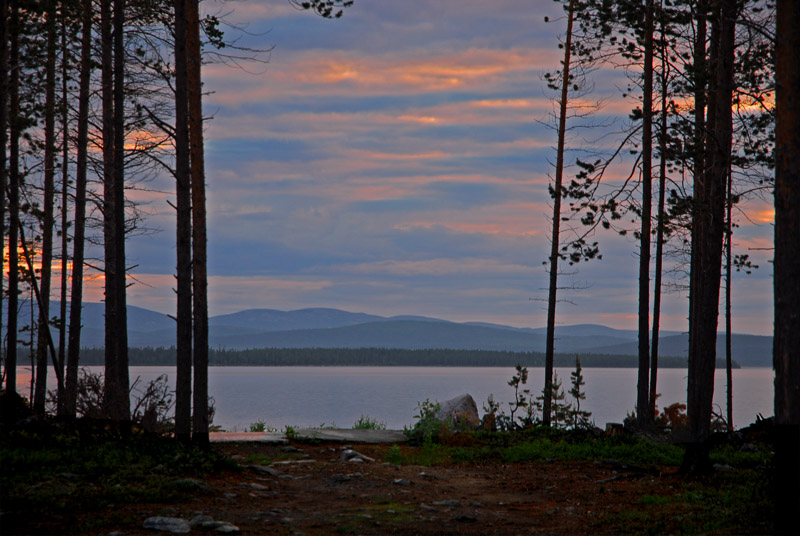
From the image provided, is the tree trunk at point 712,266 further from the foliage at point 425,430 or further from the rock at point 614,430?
the foliage at point 425,430

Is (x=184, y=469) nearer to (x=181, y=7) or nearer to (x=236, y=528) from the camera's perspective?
(x=236, y=528)

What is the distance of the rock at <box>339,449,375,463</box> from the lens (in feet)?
45.2

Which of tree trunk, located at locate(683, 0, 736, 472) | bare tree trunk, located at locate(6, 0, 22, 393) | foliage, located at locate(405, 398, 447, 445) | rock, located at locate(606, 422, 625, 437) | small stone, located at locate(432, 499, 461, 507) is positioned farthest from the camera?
foliage, located at locate(405, 398, 447, 445)

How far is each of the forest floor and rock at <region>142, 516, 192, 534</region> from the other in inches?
4.3

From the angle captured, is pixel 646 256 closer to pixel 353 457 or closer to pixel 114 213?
pixel 353 457

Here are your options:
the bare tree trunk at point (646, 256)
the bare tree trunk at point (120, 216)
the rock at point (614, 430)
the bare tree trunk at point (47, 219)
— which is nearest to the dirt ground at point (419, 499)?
the rock at point (614, 430)

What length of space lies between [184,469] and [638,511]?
22.1ft

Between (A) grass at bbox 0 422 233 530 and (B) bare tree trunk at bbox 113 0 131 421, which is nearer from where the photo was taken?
(A) grass at bbox 0 422 233 530

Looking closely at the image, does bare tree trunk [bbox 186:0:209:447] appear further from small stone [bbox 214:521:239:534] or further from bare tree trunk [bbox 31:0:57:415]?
bare tree trunk [bbox 31:0:57:415]

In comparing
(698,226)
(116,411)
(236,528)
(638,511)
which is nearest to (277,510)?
(236,528)

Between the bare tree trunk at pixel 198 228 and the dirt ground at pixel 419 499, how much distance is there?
1.31 metres

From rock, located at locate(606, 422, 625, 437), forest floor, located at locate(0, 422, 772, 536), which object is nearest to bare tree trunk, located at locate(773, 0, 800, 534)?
forest floor, located at locate(0, 422, 772, 536)

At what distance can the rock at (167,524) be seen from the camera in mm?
7421

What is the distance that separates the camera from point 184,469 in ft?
34.8
